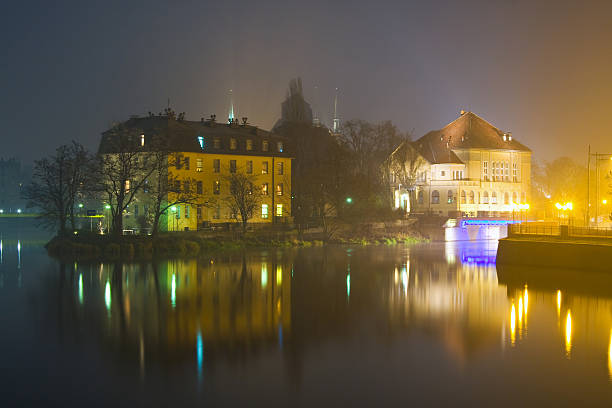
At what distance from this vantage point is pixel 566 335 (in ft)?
80.2

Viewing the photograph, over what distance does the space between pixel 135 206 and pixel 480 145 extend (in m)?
49.8

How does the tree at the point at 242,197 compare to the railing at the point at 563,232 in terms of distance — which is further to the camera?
the tree at the point at 242,197

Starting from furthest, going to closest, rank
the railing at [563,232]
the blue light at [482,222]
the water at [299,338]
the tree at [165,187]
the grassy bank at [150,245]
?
the blue light at [482,222] → the tree at [165,187] → the grassy bank at [150,245] → the railing at [563,232] → the water at [299,338]

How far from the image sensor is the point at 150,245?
158 ft

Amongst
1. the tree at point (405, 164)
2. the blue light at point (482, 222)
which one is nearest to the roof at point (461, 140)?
the tree at point (405, 164)

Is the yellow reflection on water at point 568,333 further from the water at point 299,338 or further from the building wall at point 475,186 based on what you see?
the building wall at point 475,186

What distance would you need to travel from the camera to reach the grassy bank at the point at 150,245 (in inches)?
1855

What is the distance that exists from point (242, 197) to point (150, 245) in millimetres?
12578

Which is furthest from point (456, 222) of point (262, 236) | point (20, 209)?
point (20, 209)

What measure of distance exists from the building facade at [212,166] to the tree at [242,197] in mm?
489

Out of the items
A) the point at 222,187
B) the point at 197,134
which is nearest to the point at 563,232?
the point at 222,187

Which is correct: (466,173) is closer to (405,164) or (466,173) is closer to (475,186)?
(475,186)

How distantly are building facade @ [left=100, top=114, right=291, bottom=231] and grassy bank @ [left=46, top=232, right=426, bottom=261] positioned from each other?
11.8ft

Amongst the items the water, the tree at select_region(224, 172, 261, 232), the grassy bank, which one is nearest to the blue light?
the tree at select_region(224, 172, 261, 232)
